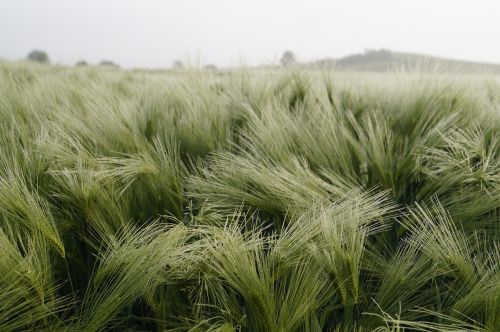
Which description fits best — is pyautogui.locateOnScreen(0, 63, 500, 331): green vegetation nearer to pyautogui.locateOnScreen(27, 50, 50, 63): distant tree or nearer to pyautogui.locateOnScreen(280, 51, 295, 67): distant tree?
pyautogui.locateOnScreen(280, 51, 295, 67): distant tree

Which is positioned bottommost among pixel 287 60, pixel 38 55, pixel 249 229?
pixel 38 55

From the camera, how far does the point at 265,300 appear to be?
0.67m

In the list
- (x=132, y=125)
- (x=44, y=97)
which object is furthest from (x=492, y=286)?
(x=44, y=97)

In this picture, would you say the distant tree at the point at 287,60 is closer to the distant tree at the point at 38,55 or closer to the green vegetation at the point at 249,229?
the green vegetation at the point at 249,229

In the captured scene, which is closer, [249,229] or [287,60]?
[249,229]

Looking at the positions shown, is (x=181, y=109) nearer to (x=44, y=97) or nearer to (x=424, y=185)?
(x=44, y=97)

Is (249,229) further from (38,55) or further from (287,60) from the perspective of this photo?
(38,55)

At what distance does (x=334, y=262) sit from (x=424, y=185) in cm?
58

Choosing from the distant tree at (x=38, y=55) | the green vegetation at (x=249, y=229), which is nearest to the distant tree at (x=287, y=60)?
the green vegetation at (x=249, y=229)

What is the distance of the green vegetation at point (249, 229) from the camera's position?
713mm

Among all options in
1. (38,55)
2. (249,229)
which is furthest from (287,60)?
(38,55)

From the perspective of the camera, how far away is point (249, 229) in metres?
1.03

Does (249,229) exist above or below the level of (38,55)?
above

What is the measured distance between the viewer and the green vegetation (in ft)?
2.34
